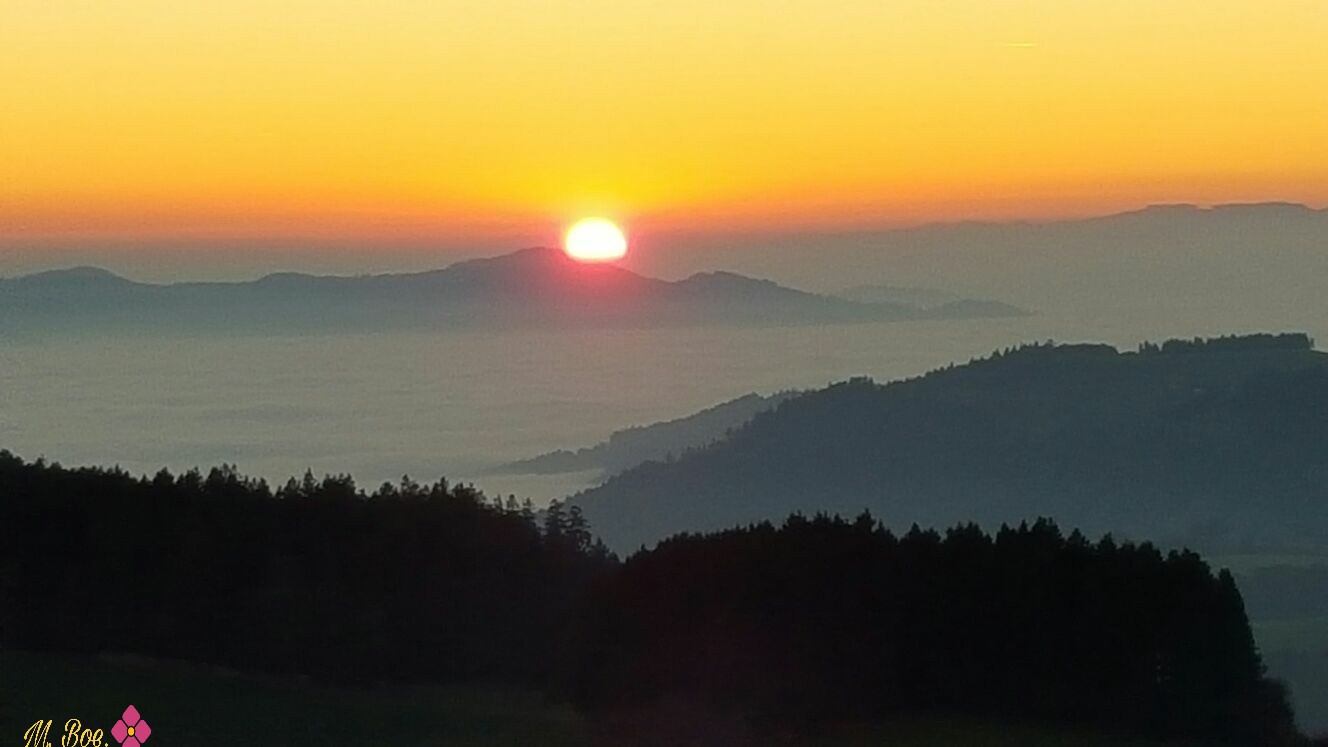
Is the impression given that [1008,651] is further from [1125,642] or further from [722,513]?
[722,513]

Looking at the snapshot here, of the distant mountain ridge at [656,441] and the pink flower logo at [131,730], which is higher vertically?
the distant mountain ridge at [656,441]

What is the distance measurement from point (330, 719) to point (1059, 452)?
131130 millimetres

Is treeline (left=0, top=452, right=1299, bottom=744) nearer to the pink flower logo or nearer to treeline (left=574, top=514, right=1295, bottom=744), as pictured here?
treeline (left=574, top=514, right=1295, bottom=744)

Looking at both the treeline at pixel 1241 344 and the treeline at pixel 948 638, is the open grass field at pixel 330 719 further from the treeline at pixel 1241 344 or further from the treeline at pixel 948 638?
the treeline at pixel 1241 344

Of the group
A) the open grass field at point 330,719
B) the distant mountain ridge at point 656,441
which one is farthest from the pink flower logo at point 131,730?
the distant mountain ridge at point 656,441

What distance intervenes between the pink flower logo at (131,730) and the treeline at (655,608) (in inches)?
254

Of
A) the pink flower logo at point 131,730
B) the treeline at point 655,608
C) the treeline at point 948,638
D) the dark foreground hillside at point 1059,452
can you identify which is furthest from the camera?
the dark foreground hillside at point 1059,452

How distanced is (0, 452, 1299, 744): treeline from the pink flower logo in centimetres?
644

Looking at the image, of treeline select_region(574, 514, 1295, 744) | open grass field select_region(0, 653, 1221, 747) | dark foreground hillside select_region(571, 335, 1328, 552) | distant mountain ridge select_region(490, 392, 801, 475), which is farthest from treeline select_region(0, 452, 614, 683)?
distant mountain ridge select_region(490, 392, 801, 475)

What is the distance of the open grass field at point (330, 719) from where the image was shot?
74.8 ft

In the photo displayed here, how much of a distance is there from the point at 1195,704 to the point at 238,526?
15.9 m

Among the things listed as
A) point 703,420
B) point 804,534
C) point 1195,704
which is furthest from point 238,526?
point 703,420

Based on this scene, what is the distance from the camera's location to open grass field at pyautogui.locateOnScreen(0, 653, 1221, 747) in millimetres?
22797

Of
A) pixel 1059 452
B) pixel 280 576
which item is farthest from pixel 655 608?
pixel 1059 452
